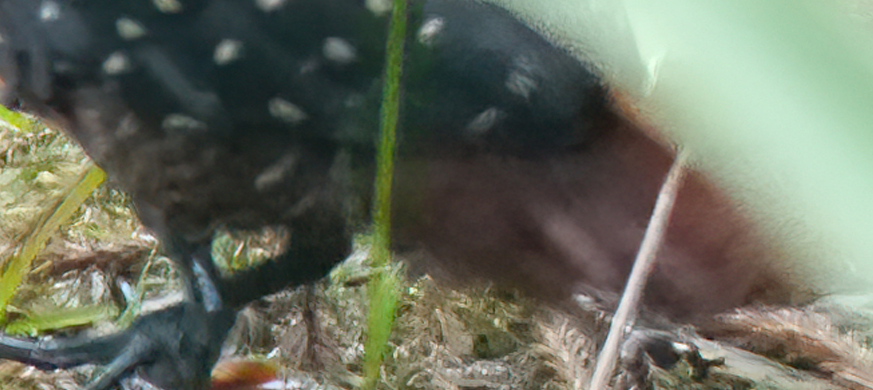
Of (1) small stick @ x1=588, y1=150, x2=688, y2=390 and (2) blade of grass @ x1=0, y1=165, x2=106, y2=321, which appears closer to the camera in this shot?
(1) small stick @ x1=588, y1=150, x2=688, y2=390

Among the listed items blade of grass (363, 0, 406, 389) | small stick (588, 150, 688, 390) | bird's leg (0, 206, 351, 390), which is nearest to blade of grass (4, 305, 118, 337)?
bird's leg (0, 206, 351, 390)

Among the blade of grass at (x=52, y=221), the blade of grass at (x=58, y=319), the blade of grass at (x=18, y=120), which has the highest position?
the blade of grass at (x=18, y=120)

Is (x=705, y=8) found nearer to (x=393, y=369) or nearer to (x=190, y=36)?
(x=190, y=36)

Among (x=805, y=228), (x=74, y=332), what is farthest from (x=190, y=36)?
(x=805, y=228)

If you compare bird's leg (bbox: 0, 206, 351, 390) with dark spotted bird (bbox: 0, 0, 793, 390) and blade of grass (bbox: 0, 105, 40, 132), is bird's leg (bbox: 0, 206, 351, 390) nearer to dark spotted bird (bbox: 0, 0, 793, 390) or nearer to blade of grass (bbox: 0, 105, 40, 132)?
dark spotted bird (bbox: 0, 0, 793, 390)

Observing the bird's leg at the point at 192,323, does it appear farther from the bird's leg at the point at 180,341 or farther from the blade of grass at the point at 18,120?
the blade of grass at the point at 18,120

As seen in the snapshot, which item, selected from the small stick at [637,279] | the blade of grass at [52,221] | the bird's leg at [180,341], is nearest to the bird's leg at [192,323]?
the bird's leg at [180,341]
